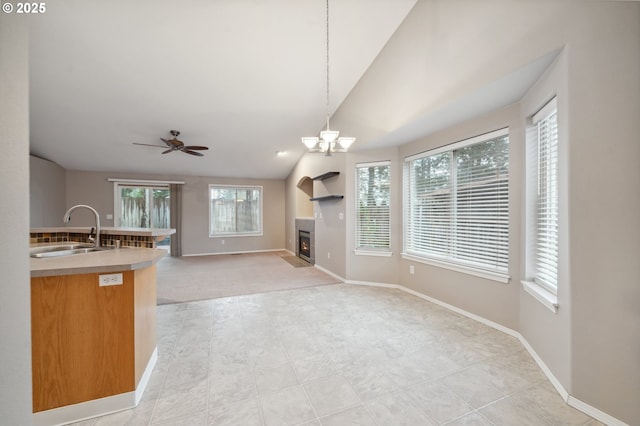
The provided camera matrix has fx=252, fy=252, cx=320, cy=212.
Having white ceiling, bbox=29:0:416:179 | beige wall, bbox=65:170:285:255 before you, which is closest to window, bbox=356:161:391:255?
white ceiling, bbox=29:0:416:179

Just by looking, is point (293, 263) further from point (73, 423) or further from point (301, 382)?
point (73, 423)

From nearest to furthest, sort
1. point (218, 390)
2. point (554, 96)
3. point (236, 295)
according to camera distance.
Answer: point (218, 390) < point (554, 96) < point (236, 295)

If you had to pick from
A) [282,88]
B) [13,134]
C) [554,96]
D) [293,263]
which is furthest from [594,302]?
[293,263]

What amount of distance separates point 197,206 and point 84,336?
6588 millimetres

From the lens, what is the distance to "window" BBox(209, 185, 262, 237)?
313 inches

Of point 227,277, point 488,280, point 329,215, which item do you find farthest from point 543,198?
point 227,277

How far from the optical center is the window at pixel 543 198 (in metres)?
2.15

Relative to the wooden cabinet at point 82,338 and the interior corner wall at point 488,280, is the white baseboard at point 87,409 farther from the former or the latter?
the interior corner wall at point 488,280

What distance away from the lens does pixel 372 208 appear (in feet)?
14.7

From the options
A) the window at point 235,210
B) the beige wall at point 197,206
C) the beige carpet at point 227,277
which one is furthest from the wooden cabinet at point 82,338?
the window at point 235,210

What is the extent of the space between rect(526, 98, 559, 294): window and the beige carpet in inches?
117

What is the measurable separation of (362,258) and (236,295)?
7.16 feet

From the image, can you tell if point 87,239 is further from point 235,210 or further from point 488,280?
point 235,210

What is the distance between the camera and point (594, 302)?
1622 millimetres
